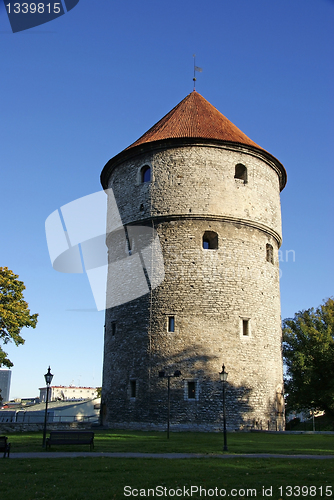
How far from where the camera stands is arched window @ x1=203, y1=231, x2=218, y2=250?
19594 millimetres

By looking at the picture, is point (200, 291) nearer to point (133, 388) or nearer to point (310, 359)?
point (133, 388)

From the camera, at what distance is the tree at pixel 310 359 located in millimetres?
22766

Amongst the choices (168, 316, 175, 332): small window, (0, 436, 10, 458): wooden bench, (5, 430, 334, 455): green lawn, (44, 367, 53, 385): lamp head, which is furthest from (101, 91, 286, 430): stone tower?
(0, 436, 10, 458): wooden bench

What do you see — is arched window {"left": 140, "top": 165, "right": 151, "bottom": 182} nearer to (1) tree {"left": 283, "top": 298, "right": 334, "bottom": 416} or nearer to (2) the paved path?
(1) tree {"left": 283, "top": 298, "right": 334, "bottom": 416}

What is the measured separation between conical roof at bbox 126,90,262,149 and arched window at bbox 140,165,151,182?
1059 mm
